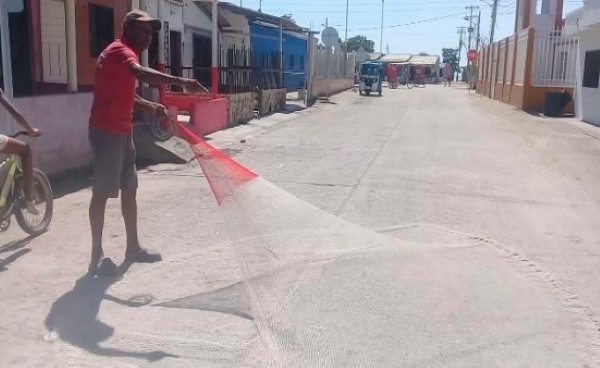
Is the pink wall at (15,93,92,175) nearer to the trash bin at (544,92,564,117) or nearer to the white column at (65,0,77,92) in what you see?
the white column at (65,0,77,92)

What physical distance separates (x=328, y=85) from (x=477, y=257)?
32344 millimetres

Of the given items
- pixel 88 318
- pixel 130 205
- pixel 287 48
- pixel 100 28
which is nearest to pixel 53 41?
pixel 100 28

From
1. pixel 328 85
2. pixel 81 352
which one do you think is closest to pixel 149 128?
pixel 81 352

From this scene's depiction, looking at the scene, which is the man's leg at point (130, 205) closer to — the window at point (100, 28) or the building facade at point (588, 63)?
the window at point (100, 28)

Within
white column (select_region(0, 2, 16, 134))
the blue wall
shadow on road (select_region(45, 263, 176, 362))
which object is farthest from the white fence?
shadow on road (select_region(45, 263, 176, 362))

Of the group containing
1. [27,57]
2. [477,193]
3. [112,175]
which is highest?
[27,57]

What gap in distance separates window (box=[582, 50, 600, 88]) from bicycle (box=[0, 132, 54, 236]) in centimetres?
2143

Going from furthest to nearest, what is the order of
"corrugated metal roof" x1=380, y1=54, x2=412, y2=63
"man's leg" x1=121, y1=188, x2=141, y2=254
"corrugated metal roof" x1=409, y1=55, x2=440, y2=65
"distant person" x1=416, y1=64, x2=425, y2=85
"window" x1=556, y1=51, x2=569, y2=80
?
"corrugated metal roof" x1=380, y1=54, x2=412, y2=63, "corrugated metal roof" x1=409, y1=55, x2=440, y2=65, "distant person" x1=416, y1=64, x2=425, y2=85, "window" x1=556, y1=51, x2=569, y2=80, "man's leg" x1=121, y1=188, x2=141, y2=254

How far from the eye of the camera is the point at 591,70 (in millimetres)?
23938

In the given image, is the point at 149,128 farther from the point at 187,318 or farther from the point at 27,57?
the point at 187,318

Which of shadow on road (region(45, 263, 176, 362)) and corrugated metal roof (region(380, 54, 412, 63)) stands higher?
corrugated metal roof (region(380, 54, 412, 63))

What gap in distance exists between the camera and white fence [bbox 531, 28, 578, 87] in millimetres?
28375

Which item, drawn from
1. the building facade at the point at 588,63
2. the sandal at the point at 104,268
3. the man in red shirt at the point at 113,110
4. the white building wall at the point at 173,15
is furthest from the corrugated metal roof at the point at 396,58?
the sandal at the point at 104,268

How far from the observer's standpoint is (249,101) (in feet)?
64.4
